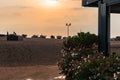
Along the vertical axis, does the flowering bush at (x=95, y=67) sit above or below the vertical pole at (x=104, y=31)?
below

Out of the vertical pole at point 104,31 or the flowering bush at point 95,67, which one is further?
the vertical pole at point 104,31

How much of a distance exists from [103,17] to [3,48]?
1865 inches

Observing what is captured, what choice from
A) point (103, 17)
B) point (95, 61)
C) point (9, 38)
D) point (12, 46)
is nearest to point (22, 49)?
point (12, 46)

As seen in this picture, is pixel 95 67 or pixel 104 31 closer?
pixel 95 67

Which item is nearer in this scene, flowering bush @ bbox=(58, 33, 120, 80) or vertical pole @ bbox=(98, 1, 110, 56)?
flowering bush @ bbox=(58, 33, 120, 80)

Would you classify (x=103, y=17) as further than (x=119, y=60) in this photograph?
Yes

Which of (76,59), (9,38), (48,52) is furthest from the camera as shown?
(9,38)

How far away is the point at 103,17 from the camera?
2270 cm

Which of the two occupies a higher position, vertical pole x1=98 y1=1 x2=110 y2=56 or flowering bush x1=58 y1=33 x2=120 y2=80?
vertical pole x1=98 y1=1 x2=110 y2=56

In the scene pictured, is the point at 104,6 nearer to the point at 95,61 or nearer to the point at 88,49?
the point at 88,49

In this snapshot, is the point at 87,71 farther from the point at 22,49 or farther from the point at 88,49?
the point at 22,49

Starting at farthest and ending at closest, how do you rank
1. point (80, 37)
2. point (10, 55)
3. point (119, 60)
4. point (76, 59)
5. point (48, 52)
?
point (48, 52)
point (10, 55)
point (80, 37)
point (76, 59)
point (119, 60)

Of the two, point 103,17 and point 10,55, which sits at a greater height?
point 103,17

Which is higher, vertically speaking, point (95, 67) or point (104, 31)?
point (104, 31)
